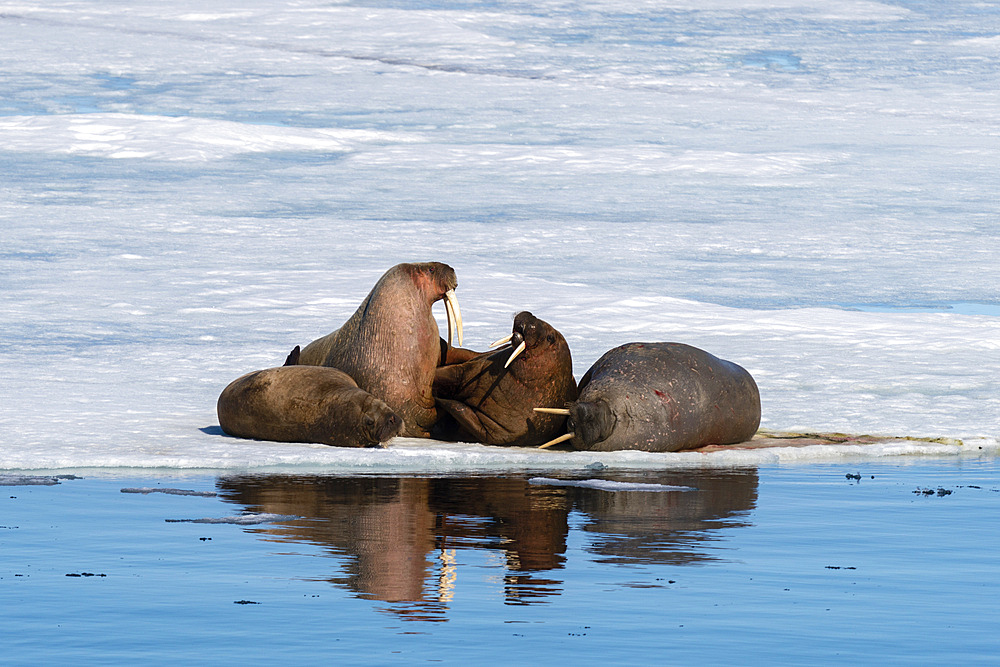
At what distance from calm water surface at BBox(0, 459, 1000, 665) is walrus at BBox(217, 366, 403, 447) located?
3.59 feet

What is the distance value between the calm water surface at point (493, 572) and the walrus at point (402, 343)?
1.64 m

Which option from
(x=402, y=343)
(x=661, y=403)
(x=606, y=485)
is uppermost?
(x=402, y=343)

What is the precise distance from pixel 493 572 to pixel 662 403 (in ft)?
11.5

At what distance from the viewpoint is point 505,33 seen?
1465 inches

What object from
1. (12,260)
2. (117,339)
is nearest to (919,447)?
(117,339)

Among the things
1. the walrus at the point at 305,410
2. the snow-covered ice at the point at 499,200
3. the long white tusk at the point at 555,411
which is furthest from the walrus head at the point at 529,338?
the walrus at the point at 305,410

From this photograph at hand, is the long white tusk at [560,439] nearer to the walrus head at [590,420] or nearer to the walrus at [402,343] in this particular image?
the walrus head at [590,420]

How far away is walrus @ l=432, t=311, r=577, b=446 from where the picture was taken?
8664 millimetres

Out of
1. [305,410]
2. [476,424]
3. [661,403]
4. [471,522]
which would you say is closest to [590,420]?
[661,403]

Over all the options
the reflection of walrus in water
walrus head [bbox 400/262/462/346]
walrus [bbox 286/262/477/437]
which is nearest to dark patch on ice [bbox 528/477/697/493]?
the reflection of walrus in water

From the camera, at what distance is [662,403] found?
333 inches

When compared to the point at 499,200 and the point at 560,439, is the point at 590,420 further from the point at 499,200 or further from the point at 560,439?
the point at 499,200

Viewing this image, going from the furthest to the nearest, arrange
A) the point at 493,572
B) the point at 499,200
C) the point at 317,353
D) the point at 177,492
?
the point at 499,200 < the point at 317,353 < the point at 177,492 < the point at 493,572

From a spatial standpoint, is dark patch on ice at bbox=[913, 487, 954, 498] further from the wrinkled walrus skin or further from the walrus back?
the walrus back
